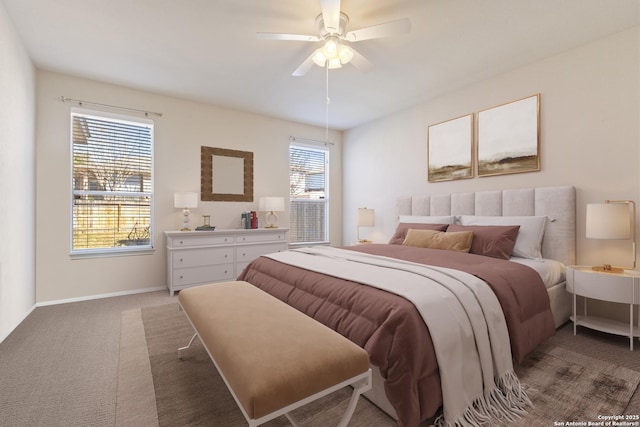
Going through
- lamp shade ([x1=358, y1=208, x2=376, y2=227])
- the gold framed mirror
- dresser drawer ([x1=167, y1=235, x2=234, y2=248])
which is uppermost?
the gold framed mirror

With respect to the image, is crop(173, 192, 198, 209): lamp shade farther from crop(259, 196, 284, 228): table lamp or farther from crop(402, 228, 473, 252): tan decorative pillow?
crop(402, 228, 473, 252): tan decorative pillow

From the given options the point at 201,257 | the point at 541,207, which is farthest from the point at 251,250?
the point at 541,207

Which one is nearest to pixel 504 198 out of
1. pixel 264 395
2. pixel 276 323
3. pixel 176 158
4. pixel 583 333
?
pixel 583 333

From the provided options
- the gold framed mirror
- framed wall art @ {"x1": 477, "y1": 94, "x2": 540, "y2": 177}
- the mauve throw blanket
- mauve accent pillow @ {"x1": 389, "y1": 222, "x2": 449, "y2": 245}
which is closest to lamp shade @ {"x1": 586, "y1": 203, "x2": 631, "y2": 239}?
the mauve throw blanket

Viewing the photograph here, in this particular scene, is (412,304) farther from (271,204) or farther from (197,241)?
(271,204)

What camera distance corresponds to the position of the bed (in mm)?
1358

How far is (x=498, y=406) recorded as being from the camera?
4.99ft

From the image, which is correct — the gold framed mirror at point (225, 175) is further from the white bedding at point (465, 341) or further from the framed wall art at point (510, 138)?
the framed wall art at point (510, 138)

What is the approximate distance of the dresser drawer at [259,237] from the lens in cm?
423

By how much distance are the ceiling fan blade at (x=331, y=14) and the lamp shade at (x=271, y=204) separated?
2694 millimetres

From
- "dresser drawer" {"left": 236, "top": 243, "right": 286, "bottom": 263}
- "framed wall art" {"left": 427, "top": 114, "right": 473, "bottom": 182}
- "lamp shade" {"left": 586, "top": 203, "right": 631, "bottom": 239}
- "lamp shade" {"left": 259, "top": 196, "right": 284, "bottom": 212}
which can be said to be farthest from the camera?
"lamp shade" {"left": 259, "top": 196, "right": 284, "bottom": 212}

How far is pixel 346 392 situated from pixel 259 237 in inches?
117

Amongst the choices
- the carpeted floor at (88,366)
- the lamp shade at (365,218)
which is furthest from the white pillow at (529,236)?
the lamp shade at (365,218)

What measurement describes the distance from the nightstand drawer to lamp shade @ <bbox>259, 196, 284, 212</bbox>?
3545mm
